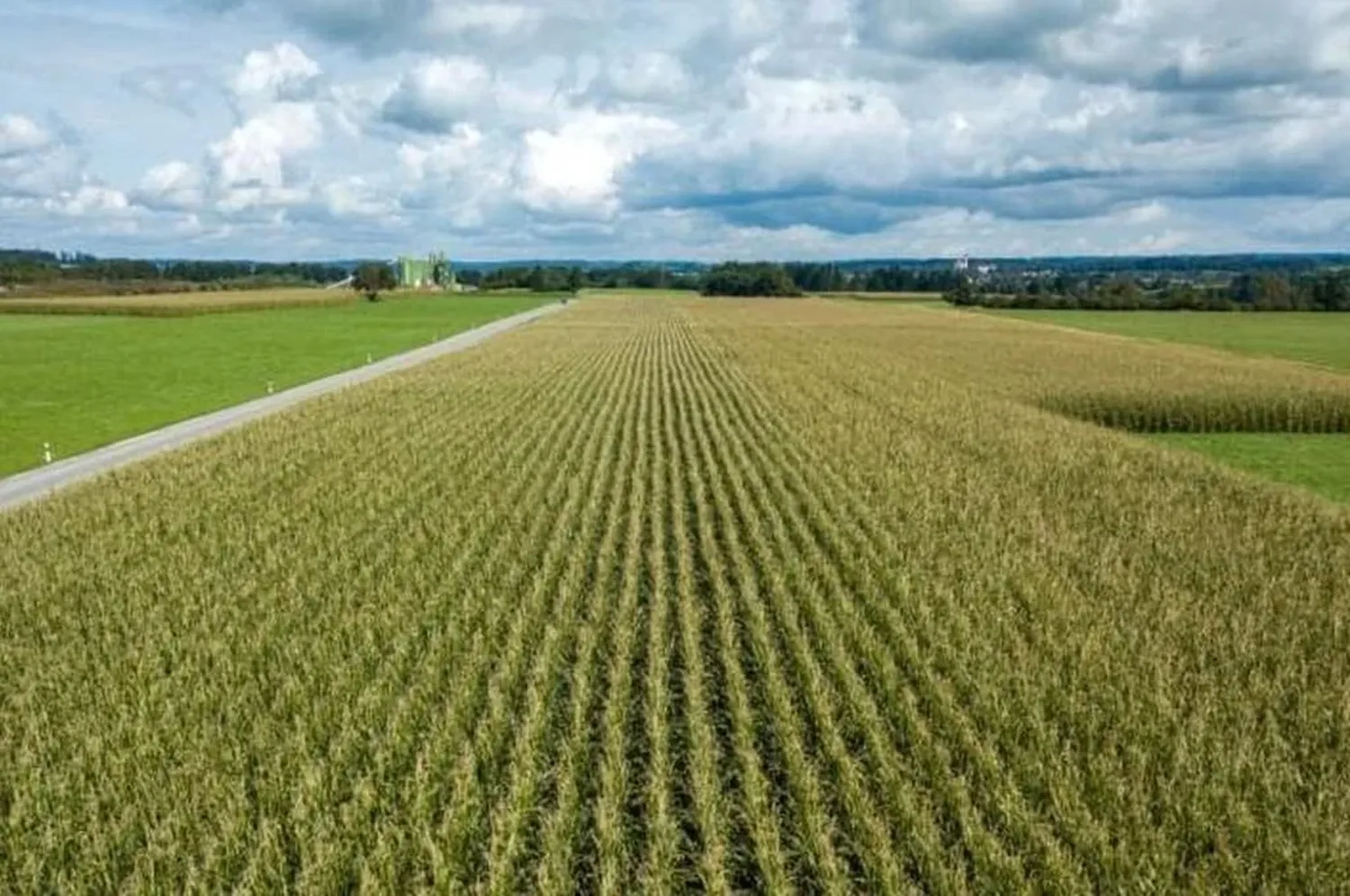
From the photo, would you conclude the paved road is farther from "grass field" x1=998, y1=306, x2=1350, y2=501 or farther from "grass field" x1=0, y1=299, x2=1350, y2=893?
"grass field" x1=998, y1=306, x2=1350, y2=501

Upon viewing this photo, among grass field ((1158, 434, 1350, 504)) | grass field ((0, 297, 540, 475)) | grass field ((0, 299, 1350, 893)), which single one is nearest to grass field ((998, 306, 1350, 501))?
grass field ((1158, 434, 1350, 504))

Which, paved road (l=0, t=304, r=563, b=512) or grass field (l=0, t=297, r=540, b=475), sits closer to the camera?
paved road (l=0, t=304, r=563, b=512)

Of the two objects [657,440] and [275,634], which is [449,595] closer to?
[275,634]

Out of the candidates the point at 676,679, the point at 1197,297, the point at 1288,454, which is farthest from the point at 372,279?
the point at 676,679

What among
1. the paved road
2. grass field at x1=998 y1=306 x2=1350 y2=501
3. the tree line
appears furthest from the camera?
the tree line

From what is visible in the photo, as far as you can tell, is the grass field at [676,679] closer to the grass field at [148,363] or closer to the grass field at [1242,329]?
the grass field at [148,363]

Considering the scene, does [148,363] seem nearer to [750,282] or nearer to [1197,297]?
[1197,297]
